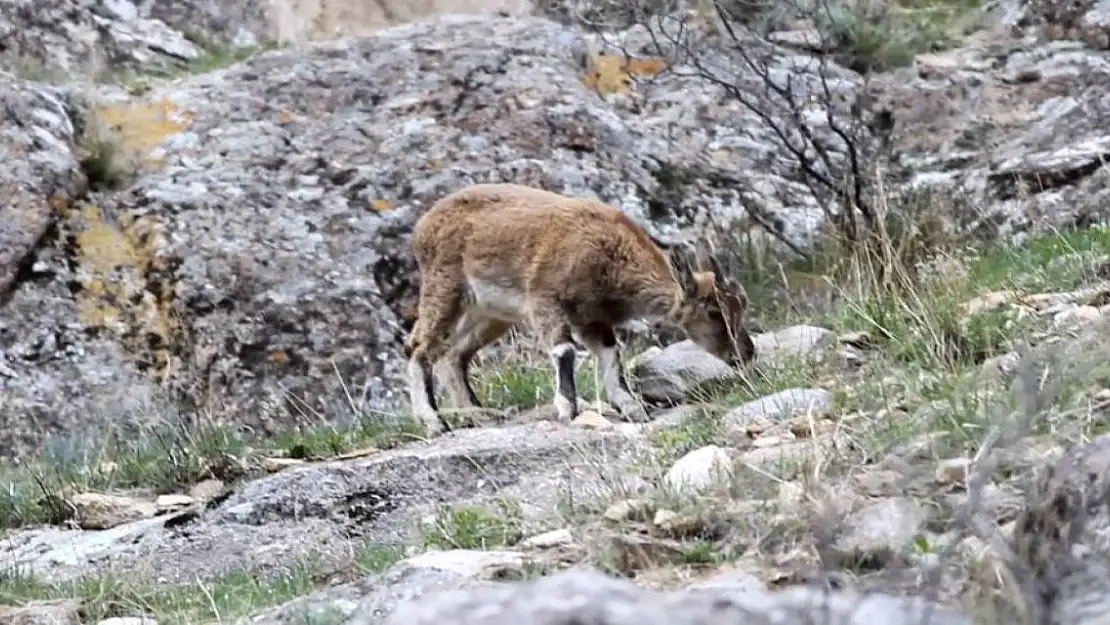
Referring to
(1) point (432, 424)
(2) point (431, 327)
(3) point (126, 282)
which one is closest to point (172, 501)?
(1) point (432, 424)

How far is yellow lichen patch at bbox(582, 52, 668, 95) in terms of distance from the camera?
40.2 ft

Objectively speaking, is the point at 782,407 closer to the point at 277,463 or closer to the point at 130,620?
the point at 277,463

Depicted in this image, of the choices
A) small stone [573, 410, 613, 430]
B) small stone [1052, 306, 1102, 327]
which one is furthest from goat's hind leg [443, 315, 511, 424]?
small stone [1052, 306, 1102, 327]

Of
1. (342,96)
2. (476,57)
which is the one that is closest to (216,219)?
(342,96)

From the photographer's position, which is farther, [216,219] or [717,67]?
[717,67]

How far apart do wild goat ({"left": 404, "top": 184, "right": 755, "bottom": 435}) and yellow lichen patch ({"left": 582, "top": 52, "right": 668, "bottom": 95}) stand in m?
3.43

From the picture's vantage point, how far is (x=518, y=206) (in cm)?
876

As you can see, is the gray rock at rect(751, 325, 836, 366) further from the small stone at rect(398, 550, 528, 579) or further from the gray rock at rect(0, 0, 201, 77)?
the gray rock at rect(0, 0, 201, 77)

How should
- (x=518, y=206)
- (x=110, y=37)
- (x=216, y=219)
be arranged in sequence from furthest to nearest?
(x=110, y=37), (x=216, y=219), (x=518, y=206)

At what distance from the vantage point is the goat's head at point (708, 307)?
28.7ft

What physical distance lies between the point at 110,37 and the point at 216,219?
9.21 ft

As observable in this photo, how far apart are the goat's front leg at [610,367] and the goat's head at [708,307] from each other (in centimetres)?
40

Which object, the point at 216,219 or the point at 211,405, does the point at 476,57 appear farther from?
the point at 211,405

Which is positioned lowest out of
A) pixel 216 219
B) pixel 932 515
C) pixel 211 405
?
pixel 211 405
